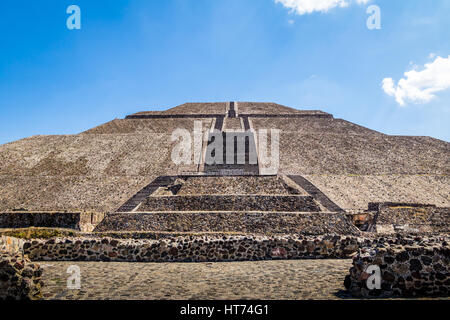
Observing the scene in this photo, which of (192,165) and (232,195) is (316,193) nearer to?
(232,195)

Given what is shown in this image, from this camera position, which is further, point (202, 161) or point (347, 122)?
point (347, 122)

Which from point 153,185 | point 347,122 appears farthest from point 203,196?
point 347,122

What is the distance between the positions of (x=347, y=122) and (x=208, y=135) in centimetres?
2009

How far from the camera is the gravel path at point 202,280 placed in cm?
521

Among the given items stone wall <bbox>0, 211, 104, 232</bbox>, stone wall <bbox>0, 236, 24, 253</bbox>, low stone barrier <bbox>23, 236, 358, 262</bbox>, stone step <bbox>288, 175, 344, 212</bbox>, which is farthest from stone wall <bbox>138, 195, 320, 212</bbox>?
stone wall <bbox>0, 236, 24, 253</bbox>

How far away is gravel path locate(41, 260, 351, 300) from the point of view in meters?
5.21

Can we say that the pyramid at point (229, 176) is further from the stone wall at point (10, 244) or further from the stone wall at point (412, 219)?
the stone wall at point (10, 244)

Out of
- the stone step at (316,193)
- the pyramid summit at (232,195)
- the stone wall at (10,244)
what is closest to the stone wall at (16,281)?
the pyramid summit at (232,195)

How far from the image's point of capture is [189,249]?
8664mm

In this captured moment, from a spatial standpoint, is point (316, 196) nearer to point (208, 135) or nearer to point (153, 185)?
point (153, 185)

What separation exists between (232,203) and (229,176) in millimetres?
4447

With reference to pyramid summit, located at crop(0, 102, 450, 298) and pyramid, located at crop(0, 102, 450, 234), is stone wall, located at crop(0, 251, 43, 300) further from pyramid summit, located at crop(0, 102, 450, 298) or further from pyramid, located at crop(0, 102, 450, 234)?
pyramid, located at crop(0, 102, 450, 234)

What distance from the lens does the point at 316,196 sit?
20484 millimetres
